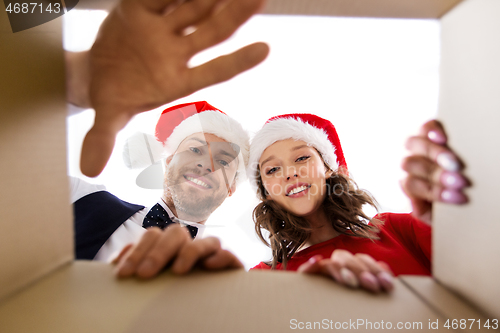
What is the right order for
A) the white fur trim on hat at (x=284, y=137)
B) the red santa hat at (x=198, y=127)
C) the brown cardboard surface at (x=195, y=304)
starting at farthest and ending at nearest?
the white fur trim on hat at (x=284, y=137) → the red santa hat at (x=198, y=127) → the brown cardboard surface at (x=195, y=304)

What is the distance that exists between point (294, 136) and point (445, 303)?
787 millimetres

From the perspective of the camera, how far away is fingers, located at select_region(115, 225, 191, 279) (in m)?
0.20

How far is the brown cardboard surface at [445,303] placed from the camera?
0.15m

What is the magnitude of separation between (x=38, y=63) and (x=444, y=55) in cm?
31

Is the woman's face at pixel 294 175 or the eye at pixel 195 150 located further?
the woman's face at pixel 294 175

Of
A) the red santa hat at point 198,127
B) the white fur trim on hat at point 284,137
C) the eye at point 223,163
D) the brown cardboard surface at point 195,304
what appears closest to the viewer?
the brown cardboard surface at point 195,304

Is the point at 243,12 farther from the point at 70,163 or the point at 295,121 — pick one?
the point at 295,121

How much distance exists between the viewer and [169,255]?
0.68 ft

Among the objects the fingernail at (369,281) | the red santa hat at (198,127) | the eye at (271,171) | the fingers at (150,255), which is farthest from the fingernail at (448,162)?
the eye at (271,171)

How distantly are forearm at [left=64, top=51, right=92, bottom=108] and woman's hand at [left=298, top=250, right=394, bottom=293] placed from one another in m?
0.23

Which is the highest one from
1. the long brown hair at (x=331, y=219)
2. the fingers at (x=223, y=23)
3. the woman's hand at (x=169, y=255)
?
the fingers at (x=223, y=23)

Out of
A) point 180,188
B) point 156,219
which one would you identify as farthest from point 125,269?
point 180,188

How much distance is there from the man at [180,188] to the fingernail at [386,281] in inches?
18.2

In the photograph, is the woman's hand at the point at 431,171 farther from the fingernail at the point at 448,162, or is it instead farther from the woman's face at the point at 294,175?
the woman's face at the point at 294,175
